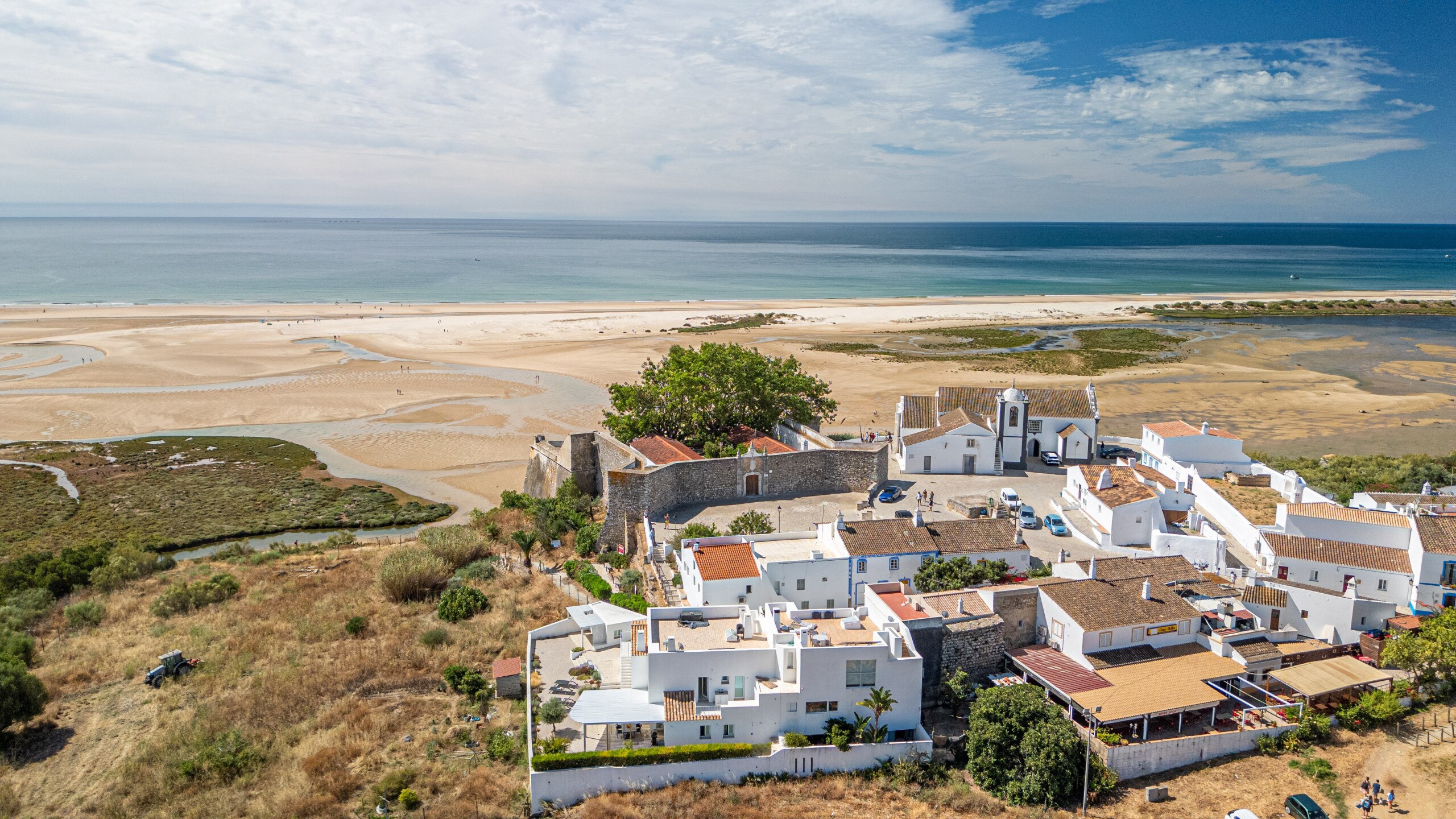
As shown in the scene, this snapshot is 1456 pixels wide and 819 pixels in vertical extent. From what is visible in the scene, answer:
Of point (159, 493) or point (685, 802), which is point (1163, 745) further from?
point (159, 493)

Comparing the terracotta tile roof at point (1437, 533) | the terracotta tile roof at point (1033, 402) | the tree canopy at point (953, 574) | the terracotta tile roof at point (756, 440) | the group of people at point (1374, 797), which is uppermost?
the terracotta tile roof at point (1033, 402)

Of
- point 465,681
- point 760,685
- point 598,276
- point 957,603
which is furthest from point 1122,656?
point 598,276

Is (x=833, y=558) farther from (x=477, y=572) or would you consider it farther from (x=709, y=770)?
(x=477, y=572)

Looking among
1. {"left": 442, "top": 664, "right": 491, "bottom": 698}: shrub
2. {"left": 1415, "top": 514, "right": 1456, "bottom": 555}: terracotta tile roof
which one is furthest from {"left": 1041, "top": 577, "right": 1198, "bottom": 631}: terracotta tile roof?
{"left": 442, "top": 664, "right": 491, "bottom": 698}: shrub

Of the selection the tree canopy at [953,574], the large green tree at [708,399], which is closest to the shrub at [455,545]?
the large green tree at [708,399]

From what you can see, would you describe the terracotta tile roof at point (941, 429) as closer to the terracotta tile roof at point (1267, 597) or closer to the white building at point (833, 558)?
the white building at point (833, 558)

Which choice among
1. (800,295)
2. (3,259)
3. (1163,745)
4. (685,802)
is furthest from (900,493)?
(3,259)

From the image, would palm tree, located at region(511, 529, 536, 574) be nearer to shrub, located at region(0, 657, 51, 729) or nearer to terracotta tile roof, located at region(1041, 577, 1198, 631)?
shrub, located at region(0, 657, 51, 729)
